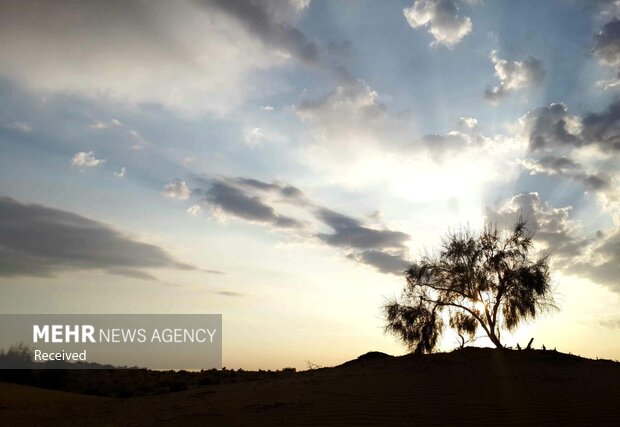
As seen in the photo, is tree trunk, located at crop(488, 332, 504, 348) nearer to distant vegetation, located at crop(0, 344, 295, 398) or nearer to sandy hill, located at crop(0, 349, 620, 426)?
sandy hill, located at crop(0, 349, 620, 426)

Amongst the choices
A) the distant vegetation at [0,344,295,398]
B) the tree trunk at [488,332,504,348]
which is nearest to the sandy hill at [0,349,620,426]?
the tree trunk at [488,332,504,348]

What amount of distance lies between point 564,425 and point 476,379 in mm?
3426

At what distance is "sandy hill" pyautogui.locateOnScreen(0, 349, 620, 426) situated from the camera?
11898 mm

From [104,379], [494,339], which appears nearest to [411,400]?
[494,339]

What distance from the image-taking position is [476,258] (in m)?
24.6

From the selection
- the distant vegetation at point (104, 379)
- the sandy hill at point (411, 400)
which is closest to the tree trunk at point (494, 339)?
the sandy hill at point (411, 400)

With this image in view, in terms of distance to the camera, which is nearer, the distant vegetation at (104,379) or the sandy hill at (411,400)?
the sandy hill at (411,400)

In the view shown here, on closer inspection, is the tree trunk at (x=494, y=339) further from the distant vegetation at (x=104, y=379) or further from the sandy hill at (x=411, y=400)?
the distant vegetation at (x=104, y=379)

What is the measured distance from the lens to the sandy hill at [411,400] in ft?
39.0

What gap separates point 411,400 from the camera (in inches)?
508

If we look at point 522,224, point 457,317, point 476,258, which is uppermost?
point 522,224

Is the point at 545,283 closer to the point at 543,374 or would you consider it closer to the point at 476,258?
the point at 476,258

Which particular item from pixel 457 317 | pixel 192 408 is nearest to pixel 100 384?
pixel 192 408

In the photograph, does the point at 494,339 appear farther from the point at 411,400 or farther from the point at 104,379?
the point at 104,379
